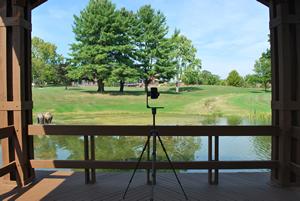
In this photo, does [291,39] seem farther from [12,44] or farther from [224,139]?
[224,139]

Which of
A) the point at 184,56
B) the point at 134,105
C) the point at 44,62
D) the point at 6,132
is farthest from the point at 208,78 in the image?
the point at 6,132

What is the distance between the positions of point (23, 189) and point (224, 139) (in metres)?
6.71

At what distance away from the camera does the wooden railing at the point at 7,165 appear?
3363 millimetres

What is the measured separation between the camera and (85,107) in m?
21.5

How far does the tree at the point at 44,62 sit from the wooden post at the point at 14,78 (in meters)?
30.3

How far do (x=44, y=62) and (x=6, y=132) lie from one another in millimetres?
33045

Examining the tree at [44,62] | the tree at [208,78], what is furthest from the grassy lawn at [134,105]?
the tree at [208,78]

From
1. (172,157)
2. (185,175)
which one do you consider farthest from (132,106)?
(185,175)

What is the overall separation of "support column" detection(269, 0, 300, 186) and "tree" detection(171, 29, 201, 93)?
1017 inches

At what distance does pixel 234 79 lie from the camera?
38844 mm

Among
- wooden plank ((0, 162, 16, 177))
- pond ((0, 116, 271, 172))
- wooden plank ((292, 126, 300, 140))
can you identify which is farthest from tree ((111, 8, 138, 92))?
wooden plank ((292, 126, 300, 140))

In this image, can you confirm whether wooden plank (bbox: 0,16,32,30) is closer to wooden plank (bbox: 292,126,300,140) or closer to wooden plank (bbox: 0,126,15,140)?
wooden plank (bbox: 0,126,15,140)

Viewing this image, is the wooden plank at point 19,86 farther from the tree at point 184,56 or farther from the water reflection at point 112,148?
the tree at point 184,56

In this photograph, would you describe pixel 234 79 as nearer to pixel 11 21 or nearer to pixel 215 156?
pixel 215 156
